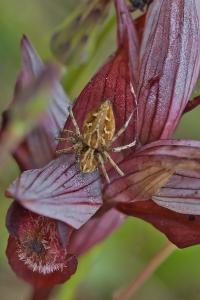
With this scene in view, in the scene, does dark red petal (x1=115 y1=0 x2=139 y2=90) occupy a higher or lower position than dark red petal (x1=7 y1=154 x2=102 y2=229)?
higher

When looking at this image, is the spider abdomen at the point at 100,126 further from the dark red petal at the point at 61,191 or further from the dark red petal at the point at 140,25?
the dark red petal at the point at 140,25

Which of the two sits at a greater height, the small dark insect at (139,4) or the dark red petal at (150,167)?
the small dark insect at (139,4)

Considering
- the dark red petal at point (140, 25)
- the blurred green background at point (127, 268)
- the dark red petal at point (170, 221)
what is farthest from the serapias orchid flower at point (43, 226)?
the blurred green background at point (127, 268)

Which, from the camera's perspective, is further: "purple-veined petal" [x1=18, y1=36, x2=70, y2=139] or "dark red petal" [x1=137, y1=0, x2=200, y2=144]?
"purple-veined petal" [x1=18, y1=36, x2=70, y2=139]

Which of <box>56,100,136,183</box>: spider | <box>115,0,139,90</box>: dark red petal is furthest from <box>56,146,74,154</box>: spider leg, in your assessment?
<box>115,0,139,90</box>: dark red petal

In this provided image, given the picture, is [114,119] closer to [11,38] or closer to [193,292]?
[193,292]

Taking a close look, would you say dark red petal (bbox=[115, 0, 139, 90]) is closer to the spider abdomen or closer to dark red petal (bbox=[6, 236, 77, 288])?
the spider abdomen
